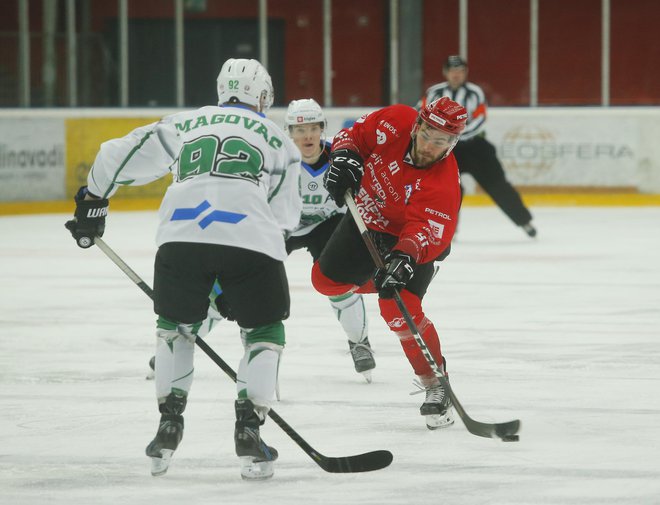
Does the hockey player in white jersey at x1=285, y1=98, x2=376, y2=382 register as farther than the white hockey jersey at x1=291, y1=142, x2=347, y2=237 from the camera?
No

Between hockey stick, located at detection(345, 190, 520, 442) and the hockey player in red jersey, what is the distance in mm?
53

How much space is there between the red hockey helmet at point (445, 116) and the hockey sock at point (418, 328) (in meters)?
0.53

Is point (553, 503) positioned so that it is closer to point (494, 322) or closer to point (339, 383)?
point (339, 383)

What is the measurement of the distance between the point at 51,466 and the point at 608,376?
2067mm

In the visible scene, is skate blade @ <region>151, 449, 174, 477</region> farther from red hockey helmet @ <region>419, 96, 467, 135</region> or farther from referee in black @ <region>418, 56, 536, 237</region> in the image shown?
referee in black @ <region>418, 56, 536, 237</region>

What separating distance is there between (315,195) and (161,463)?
1.75 meters

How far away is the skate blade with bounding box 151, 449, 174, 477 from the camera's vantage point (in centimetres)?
314

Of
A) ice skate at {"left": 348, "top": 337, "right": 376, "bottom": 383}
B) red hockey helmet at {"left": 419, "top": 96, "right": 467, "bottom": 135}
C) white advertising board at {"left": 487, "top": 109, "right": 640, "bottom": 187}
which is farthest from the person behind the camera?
white advertising board at {"left": 487, "top": 109, "right": 640, "bottom": 187}

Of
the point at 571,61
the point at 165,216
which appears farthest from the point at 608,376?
the point at 571,61

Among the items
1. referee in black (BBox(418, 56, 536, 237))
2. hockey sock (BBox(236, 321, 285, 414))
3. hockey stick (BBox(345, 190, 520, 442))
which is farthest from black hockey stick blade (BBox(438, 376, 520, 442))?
referee in black (BBox(418, 56, 536, 237))

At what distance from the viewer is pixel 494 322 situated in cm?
567

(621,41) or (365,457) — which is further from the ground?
(621,41)

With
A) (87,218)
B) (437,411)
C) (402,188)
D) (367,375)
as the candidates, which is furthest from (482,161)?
(87,218)

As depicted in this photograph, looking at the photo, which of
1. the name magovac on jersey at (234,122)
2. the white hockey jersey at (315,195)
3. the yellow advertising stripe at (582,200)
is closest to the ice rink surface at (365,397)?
the white hockey jersey at (315,195)
